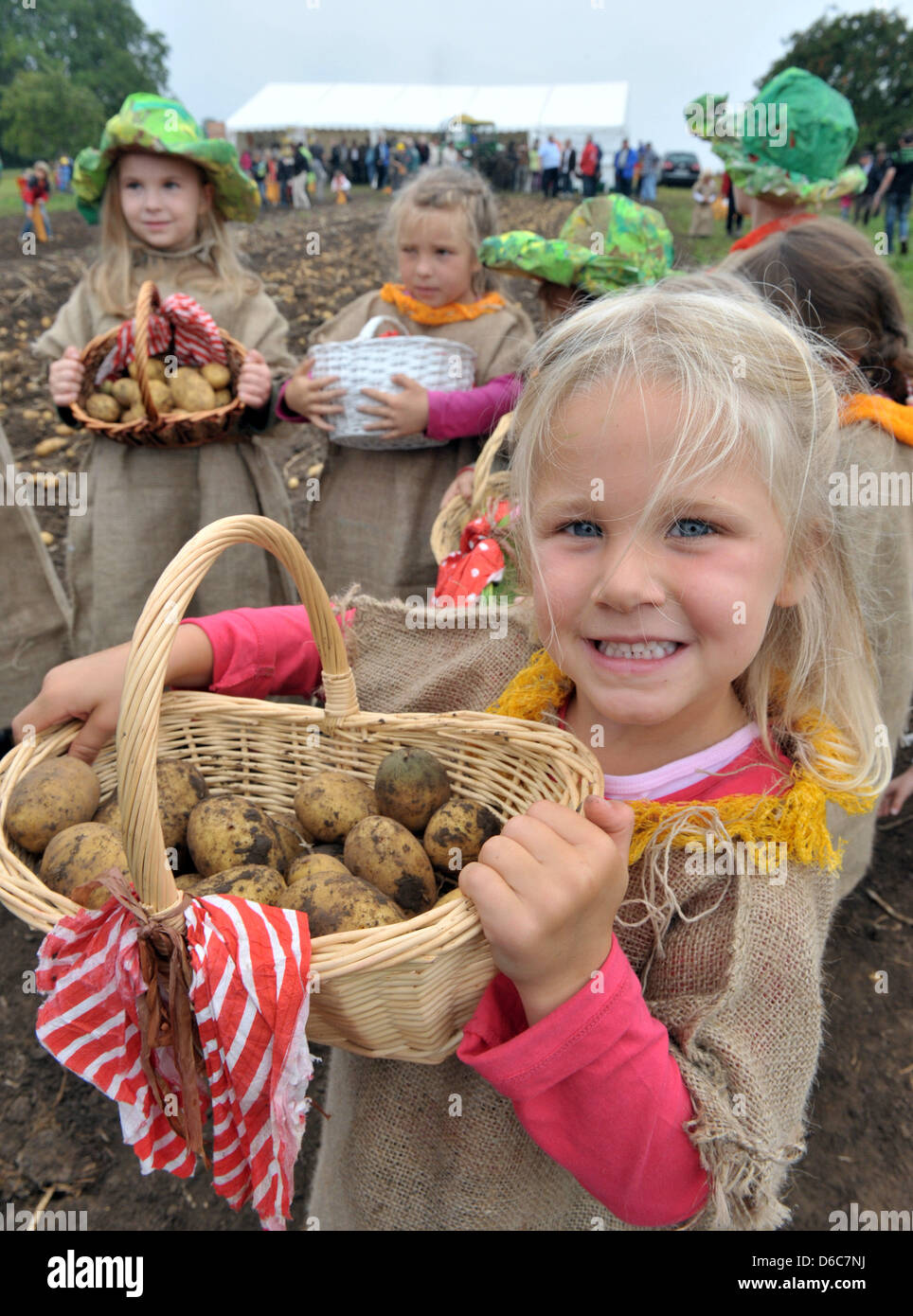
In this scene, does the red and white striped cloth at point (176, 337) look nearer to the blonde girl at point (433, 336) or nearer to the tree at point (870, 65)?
the blonde girl at point (433, 336)

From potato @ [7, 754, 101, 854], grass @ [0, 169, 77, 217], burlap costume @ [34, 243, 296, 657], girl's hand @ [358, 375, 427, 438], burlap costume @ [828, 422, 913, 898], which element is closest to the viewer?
potato @ [7, 754, 101, 854]

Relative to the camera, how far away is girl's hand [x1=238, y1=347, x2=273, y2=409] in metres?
2.94

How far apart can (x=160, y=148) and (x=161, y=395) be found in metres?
0.86

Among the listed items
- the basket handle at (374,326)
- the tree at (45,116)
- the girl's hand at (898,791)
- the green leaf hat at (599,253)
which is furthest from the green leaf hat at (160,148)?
the tree at (45,116)

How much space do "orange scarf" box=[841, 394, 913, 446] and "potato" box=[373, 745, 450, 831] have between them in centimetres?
124

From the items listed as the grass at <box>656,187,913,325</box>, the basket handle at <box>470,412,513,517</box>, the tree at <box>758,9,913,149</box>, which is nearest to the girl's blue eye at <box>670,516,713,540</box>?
the basket handle at <box>470,412,513,517</box>

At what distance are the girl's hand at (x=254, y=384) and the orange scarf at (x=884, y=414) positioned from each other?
188 cm

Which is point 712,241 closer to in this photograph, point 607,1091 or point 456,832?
point 456,832

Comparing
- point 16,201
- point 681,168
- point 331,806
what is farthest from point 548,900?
point 681,168

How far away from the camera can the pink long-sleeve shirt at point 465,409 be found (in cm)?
287

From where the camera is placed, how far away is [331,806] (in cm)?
150

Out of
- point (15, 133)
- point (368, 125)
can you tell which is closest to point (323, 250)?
point (368, 125)

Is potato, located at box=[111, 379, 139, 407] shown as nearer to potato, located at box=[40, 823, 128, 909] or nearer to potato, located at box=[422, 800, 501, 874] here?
potato, located at box=[40, 823, 128, 909]

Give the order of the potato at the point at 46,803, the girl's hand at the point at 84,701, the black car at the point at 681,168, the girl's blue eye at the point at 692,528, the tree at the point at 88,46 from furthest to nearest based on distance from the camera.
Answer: the tree at the point at 88,46, the black car at the point at 681,168, the girl's hand at the point at 84,701, the potato at the point at 46,803, the girl's blue eye at the point at 692,528
